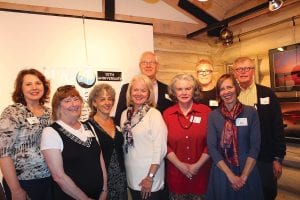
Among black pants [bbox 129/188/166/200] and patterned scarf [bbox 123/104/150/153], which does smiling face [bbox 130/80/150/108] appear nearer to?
patterned scarf [bbox 123/104/150/153]

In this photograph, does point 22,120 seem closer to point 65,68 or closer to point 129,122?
point 129,122

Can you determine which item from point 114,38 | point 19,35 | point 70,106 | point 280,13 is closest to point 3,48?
point 19,35

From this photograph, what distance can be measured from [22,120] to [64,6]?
1.99 metres

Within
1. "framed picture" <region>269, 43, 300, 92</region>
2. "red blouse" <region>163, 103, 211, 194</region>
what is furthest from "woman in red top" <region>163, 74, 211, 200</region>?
"framed picture" <region>269, 43, 300, 92</region>

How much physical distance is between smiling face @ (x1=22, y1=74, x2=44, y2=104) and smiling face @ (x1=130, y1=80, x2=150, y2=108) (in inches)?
28.9

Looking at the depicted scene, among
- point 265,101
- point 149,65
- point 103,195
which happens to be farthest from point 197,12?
point 103,195

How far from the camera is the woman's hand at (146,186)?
2.18 meters

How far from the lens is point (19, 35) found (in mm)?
3123

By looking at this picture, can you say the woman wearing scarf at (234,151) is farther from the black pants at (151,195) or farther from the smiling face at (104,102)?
the smiling face at (104,102)

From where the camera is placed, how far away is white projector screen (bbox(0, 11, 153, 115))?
121 inches

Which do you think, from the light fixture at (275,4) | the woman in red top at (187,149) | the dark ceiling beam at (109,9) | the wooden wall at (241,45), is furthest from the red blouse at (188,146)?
the dark ceiling beam at (109,9)

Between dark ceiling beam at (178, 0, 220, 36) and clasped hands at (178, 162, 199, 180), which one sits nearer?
clasped hands at (178, 162, 199, 180)

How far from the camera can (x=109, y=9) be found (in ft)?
12.4

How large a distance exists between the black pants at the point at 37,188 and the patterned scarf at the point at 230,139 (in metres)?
1.35
